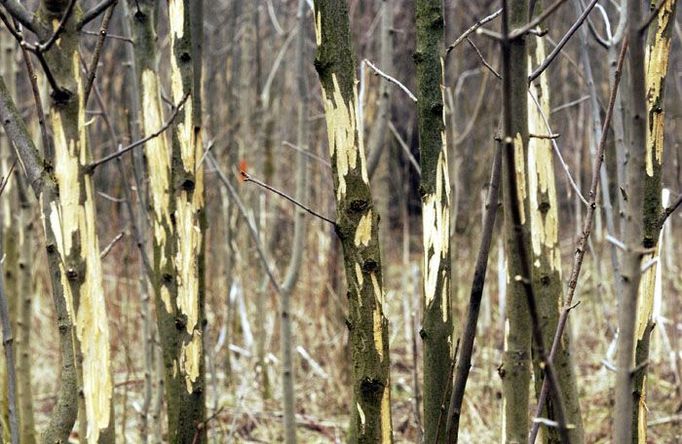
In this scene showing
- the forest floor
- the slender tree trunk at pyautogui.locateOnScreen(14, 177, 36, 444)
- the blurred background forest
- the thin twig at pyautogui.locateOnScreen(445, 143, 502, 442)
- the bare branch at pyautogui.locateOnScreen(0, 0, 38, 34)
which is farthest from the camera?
the forest floor

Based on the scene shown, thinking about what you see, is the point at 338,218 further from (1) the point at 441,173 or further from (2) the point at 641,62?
(2) the point at 641,62

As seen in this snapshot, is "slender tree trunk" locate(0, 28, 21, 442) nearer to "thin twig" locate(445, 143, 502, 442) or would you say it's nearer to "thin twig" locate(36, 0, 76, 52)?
"thin twig" locate(36, 0, 76, 52)

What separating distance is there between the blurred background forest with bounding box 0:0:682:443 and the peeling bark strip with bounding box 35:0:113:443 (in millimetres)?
1077

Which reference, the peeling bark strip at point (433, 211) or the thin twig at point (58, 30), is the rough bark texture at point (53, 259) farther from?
the peeling bark strip at point (433, 211)

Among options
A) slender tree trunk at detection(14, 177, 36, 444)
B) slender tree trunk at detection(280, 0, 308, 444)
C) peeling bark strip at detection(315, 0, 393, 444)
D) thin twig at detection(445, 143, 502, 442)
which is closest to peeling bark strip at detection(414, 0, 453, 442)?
peeling bark strip at detection(315, 0, 393, 444)

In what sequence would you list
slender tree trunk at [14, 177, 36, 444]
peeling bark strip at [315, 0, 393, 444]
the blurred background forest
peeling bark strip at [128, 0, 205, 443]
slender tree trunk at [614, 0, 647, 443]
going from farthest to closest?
the blurred background forest
slender tree trunk at [14, 177, 36, 444]
peeling bark strip at [128, 0, 205, 443]
peeling bark strip at [315, 0, 393, 444]
slender tree trunk at [614, 0, 647, 443]

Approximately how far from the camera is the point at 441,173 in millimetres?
1872

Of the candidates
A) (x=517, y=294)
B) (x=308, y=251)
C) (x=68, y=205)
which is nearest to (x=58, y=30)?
(x=68, y=205)

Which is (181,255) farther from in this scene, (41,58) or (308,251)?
(308,251)

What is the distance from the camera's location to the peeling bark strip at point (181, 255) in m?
2.53

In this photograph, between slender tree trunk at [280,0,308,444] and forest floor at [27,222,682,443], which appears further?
forest floor at [27,222,682,443]

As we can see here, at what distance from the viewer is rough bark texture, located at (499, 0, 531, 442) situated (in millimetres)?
1438

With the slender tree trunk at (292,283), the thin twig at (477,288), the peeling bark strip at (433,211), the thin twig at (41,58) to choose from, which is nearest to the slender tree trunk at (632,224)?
the thin twig at (477,288)

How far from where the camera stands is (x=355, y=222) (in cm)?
182
